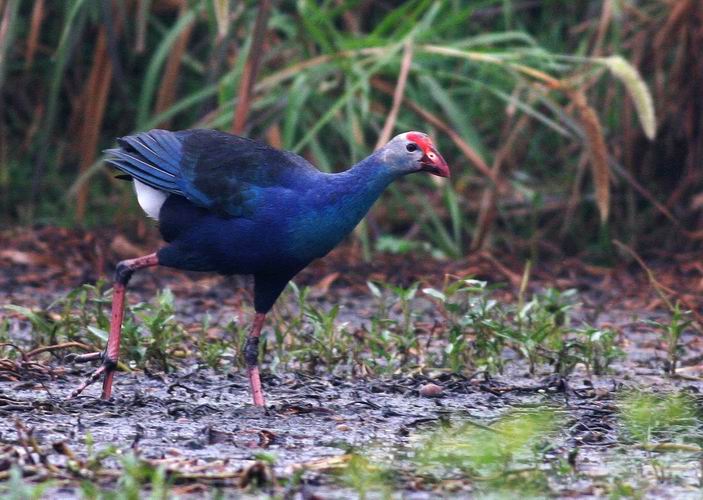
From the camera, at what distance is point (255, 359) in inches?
156

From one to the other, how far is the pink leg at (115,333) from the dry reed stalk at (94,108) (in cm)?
298

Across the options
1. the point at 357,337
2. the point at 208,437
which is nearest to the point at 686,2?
the point at 357,337

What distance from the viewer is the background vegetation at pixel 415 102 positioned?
633cm

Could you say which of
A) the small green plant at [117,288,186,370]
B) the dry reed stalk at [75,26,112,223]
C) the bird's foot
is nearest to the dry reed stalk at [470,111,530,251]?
the dry reed stalk at [75,26,112,223]

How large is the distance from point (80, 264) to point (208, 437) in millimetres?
3132

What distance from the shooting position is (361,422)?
3.63m

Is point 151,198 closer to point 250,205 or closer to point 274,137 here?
point 250,205

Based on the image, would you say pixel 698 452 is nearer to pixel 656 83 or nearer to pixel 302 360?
pixel 302 360

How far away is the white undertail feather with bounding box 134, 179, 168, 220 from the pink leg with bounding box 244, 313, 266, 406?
1.51ft

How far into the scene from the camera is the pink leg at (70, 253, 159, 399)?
12.6ft

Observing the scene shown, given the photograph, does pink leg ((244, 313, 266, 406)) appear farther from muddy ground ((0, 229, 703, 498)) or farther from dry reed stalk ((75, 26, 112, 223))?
dry reed stalk ((75, 26, 112, 223))

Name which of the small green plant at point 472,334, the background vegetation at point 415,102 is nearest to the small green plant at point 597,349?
the small green plant at point 472,334

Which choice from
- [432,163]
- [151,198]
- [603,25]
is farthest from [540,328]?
[603,25]

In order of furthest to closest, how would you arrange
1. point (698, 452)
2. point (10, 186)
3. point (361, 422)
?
point (10, 186) < point (361, 422) < point (698, 452)
